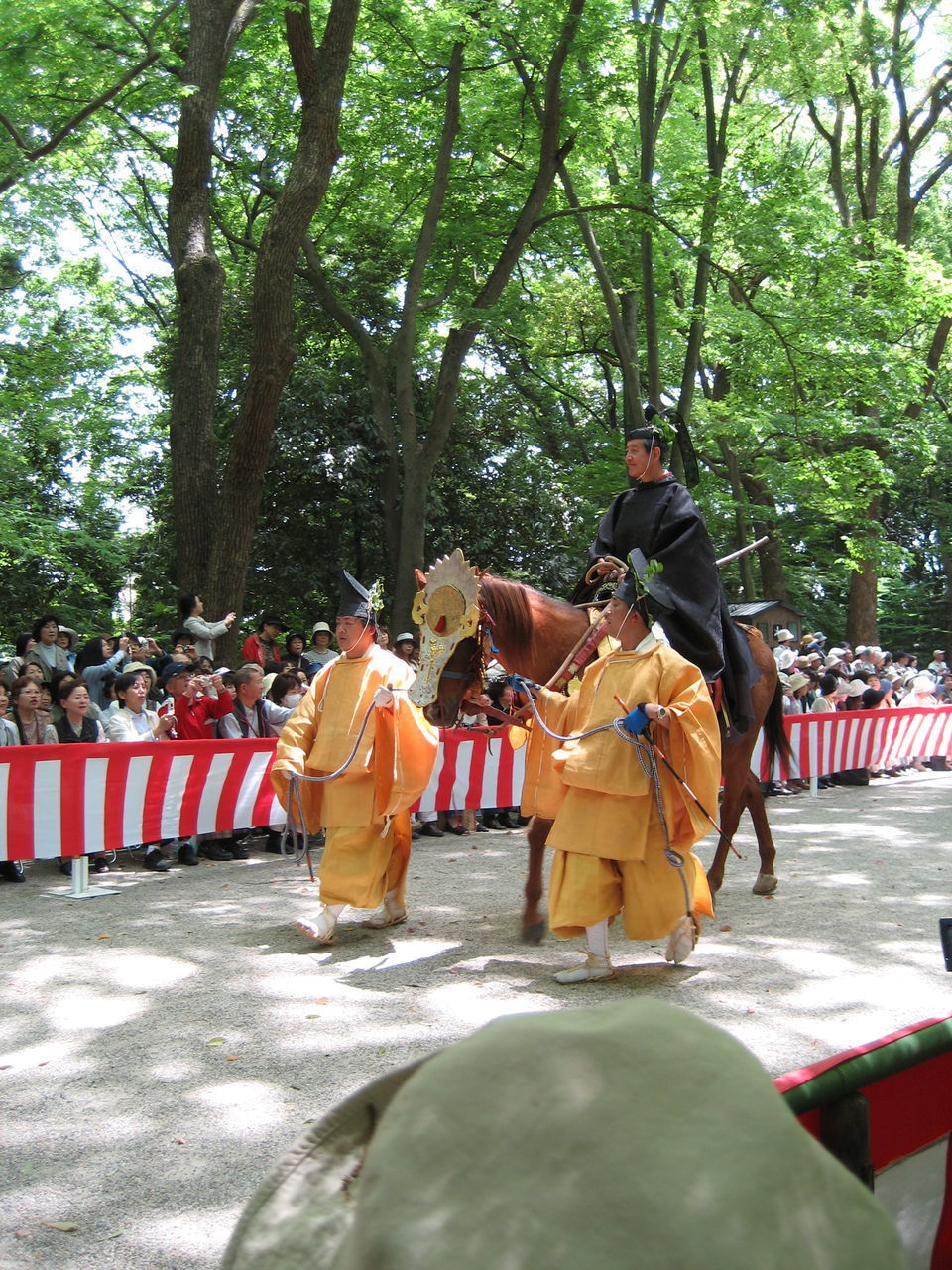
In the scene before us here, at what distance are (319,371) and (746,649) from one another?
13.7 meters

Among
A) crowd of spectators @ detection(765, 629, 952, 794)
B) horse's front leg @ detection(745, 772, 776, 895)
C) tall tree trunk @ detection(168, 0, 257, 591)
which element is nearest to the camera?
horse's front leg @ detection(745, 772, 776, 895)

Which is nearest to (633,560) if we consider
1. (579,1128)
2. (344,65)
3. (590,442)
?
(579,1128)

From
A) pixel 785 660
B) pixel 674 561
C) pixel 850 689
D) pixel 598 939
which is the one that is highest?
pixel 674 561

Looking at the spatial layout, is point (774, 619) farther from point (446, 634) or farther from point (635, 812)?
point (635, 812)

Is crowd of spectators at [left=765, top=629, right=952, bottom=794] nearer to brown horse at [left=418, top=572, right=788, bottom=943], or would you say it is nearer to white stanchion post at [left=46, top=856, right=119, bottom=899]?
brown horse at [left=418, top=572, right=788, bottom=943]

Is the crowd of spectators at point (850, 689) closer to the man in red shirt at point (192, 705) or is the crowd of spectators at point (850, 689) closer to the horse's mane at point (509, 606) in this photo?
the man in red shirt at point (192, 705)

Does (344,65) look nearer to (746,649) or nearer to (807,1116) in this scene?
(746,649)

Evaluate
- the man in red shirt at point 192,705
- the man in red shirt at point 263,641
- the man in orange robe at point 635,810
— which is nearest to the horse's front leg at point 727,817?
the man in orange robe at point 635,810

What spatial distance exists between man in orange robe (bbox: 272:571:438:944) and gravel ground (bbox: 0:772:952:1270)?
332mm

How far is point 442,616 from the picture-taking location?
6.48 metres

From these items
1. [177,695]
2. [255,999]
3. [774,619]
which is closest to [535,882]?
[255,999]

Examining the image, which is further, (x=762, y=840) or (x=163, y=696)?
(x=163, y=696)

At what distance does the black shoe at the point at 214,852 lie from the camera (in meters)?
9.88

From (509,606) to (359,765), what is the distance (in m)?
1.24
